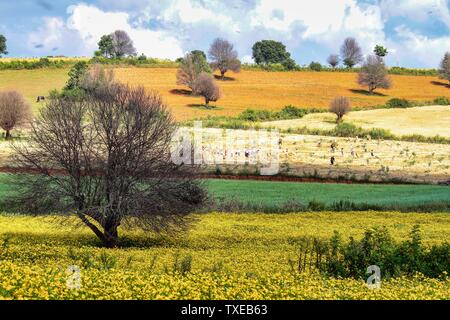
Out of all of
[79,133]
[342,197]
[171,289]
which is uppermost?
[79,133]

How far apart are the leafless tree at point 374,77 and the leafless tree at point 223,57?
2369 centimetres

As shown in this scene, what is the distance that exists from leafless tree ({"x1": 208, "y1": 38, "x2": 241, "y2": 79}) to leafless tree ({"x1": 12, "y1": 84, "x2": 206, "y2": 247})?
347ft

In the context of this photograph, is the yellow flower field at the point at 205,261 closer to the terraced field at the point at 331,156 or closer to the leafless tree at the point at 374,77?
the terraced field at the point at 331,156

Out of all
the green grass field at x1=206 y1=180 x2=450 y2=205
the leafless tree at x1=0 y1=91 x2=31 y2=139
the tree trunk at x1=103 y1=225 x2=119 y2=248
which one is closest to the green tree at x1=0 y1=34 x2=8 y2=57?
the leafless tree at x1=0 y1=91 x2=31 y2=139

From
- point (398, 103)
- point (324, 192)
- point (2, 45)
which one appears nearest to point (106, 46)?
point (2, 45)

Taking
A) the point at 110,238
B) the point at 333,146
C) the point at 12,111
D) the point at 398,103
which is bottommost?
the point at 110,238

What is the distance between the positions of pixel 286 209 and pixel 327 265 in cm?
1881

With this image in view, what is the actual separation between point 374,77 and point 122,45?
50095mm

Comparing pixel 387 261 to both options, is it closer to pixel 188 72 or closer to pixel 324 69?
pixel 188 72

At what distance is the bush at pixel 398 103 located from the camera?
4584 inches

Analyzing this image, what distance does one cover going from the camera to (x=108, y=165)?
30.4m

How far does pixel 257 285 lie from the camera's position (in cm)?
1808
